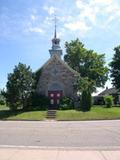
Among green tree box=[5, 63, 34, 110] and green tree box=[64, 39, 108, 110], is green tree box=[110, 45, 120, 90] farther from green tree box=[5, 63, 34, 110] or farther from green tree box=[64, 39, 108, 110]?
green tree box=[5, 63, 34, 110]

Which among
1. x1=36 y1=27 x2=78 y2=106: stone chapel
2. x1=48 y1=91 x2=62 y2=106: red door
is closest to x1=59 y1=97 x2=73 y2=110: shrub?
x1=48 y1=91 x2=62 y2=106: red door

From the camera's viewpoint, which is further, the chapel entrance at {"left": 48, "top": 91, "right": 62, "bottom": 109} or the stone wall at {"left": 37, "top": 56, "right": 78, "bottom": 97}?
the stone wall at {"left": 37, "top": 56, "right": 78, "bottom": 97}

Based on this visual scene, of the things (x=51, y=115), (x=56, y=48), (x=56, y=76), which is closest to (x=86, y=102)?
(x=51, y=115)

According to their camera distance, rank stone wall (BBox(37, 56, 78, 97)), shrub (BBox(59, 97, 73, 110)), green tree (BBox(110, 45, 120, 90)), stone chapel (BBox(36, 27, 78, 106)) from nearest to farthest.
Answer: shrub (BBox(59, 97, 73, 110)) → stone chapel (BBox(36, 27, 78, 106)) → stone wall (BBox(37, 56, 78, 97)) → green tree (BBox(110, 45, 120, 90))

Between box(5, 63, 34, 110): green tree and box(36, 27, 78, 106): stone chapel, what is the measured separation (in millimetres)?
3285

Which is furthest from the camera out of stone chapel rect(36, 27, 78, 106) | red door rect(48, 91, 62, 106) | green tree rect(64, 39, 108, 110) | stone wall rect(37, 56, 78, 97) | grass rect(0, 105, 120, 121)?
green tree rect(64, 39, 108, 110)

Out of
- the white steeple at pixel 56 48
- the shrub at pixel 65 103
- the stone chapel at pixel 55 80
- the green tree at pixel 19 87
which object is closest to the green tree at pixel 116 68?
the white steeple at pixel 56 48

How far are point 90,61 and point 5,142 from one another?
2048 inches

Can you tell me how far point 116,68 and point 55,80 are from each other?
71.9 feet

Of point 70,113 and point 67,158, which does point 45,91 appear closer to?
point 70,113

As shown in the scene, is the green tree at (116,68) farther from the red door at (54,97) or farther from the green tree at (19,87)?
the green tree at (19,87)

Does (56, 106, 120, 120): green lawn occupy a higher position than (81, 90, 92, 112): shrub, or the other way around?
(81, 90, 92, 112): shrub

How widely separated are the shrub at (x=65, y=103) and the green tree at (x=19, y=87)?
426 cm

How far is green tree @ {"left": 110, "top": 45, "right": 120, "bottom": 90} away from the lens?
67375mm
